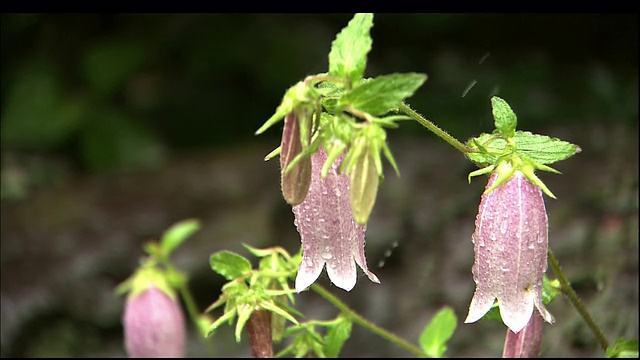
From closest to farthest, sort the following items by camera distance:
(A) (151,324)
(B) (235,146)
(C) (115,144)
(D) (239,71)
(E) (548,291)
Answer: (E) (548,291) < (A) (151,324) < (C) (115,144) < (D) (239,71) < (B) (235,146)

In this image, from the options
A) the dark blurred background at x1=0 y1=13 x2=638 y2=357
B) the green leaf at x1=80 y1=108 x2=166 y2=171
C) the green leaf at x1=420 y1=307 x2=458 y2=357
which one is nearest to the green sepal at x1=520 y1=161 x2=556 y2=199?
the green leaf at x1=420 y1=307 x2=458 y2=357

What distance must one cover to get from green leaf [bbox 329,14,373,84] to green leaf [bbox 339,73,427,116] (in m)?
0.04

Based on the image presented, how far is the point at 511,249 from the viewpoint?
1.22 m

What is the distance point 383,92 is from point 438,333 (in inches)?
34.5

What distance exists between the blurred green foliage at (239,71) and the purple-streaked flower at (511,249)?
2513 millimetres

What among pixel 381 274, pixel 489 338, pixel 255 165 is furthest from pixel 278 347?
pixel 255 165

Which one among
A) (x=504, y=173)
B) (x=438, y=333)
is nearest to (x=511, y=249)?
(x=504, y=173)

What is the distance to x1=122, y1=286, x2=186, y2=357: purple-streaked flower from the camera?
6.93ft

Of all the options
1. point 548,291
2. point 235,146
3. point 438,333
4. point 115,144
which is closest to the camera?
point 548,291

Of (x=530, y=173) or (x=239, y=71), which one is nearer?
(x=530, y=173)

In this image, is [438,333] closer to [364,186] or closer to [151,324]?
[151,324]

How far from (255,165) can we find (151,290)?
2.04 m

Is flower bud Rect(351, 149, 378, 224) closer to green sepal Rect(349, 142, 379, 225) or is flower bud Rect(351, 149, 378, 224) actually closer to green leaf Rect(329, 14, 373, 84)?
green sepal Rect(349, 142, 379, 225)

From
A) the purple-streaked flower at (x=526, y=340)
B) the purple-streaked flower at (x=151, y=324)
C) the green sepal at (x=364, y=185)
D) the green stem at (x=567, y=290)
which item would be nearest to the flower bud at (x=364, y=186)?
the green sepal at (x=364, y=185)
